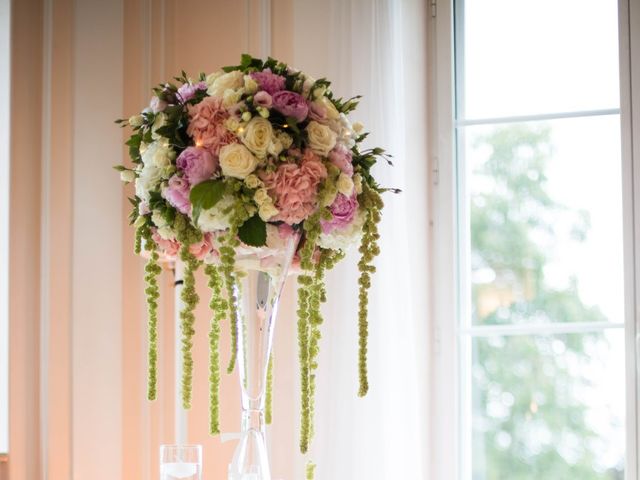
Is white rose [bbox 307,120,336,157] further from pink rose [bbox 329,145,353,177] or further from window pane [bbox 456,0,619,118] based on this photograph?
window pane [bbox 456,0,619,118]

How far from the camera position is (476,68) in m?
3.24

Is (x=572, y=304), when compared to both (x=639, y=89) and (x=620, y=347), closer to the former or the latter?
(x=620, y=347)

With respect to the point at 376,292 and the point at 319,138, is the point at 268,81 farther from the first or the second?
the point at 376,292

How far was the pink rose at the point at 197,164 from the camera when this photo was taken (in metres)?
1.82

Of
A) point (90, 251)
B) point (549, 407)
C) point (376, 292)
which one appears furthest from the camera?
point (549, 407)

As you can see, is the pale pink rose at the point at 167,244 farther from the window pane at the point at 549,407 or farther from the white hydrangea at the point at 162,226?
the window pane at the point at 549,407

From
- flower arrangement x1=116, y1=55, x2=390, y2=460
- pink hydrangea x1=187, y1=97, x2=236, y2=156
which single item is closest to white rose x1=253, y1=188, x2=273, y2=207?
flower arrangement x1=116, y1=55, x2=390, y2=460

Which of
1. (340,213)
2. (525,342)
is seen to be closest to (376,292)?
(525,342)

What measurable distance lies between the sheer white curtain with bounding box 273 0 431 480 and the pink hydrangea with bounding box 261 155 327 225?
94 centimetres

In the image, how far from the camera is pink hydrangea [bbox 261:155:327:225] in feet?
5.98

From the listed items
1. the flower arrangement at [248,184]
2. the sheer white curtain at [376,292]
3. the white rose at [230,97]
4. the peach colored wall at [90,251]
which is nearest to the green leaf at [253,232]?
the flower arrangement at [248,184]

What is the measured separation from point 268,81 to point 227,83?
0.08 metres

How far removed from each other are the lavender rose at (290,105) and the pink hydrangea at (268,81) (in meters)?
0.02

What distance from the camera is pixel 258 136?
5.95ft
